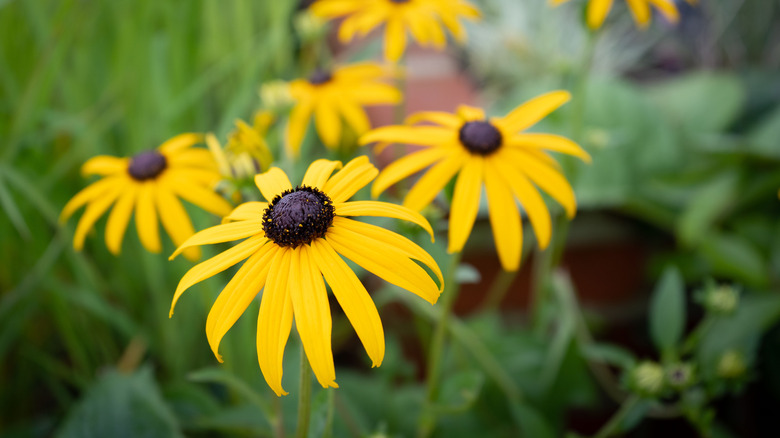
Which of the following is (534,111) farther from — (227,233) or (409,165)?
(227,233)

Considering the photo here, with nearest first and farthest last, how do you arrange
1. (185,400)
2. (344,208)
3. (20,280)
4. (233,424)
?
(344,208), (233,424), (185,400), (20,280)

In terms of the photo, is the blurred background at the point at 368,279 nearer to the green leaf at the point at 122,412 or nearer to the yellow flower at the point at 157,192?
the green leaf at the point at 122,412

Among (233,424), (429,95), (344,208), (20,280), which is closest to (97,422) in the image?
(233,424)

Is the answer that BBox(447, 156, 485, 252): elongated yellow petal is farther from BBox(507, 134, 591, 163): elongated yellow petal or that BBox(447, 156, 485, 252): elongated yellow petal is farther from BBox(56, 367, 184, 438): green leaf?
BBox(56, 367, 184, 438): green leaf

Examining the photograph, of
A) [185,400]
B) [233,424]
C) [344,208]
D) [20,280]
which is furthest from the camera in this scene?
[20,280]

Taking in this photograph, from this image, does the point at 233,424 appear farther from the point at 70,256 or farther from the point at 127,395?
the point at 70,256
